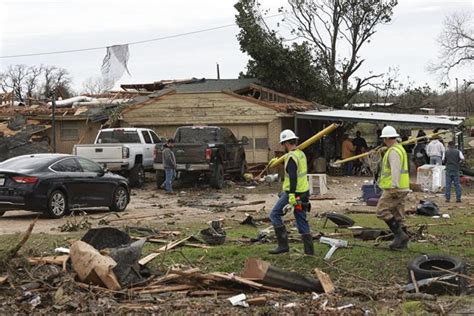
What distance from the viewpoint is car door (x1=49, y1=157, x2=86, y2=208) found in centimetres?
1584

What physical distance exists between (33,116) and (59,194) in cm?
1682

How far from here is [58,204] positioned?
1571cm

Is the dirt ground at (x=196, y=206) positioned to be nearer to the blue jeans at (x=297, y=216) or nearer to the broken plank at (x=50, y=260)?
the broken plank at (x=50, y=260)

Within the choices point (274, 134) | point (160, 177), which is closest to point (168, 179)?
point (160, 177)

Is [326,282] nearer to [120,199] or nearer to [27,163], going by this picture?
[27,163]

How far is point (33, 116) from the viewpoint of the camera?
1243 inches

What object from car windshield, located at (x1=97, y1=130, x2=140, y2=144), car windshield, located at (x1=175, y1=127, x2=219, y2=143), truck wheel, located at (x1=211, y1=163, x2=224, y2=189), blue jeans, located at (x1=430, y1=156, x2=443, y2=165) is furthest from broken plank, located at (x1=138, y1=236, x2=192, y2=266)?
blue jeans, located at (x1=430, y1=156, x2=443, y2=165)

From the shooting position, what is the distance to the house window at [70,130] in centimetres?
3123

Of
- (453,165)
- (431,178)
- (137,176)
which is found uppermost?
(453,165)

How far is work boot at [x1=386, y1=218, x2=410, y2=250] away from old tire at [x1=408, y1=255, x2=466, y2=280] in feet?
4.04

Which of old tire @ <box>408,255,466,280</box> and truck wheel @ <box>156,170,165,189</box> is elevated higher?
truck wheel @ <box>156,170,165,189</box>

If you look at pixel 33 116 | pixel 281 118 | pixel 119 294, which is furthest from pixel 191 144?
pixel 119 294

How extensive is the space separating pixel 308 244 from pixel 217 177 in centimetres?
1411

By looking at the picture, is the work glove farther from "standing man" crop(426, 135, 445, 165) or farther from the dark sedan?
"standing man" crop(426, 135, 445, 165)
